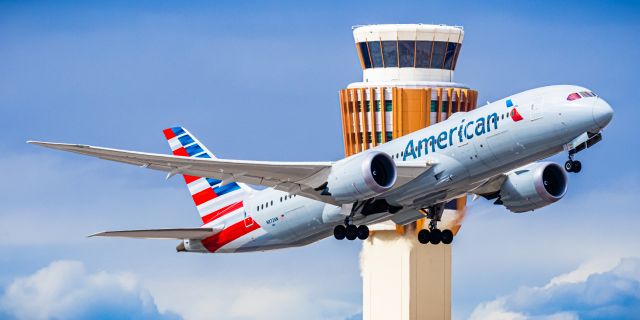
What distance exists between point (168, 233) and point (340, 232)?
367 inches

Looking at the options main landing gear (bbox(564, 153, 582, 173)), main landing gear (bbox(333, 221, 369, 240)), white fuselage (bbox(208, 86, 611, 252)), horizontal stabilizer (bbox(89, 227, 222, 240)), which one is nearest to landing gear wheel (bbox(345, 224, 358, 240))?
main landing gear (bbox(333, 221, 369, 240))

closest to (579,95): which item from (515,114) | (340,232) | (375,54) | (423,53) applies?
(515,114)

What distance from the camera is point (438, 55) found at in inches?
5049

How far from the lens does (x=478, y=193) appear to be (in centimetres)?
9281

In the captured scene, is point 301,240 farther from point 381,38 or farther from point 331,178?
point 381,38

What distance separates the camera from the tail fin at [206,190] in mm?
97925

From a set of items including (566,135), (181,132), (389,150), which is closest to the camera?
(566,135)

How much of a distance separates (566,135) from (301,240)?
→ 15937mm

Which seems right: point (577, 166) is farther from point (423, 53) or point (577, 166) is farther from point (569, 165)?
point (423, 53)

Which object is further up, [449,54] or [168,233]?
[449,54]

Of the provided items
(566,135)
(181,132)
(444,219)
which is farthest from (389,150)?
(444,219)

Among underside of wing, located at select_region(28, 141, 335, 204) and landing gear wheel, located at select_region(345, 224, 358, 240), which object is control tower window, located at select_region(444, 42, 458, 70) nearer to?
landing gear wheel, located at select_region(345, 224, 358, 240)

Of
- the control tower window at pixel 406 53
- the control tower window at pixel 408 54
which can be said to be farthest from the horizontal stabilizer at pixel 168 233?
the control tower window at pixel 406 53

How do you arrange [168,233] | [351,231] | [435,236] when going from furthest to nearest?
1. [168,233]
2. [435,236]
3. [351,231]
